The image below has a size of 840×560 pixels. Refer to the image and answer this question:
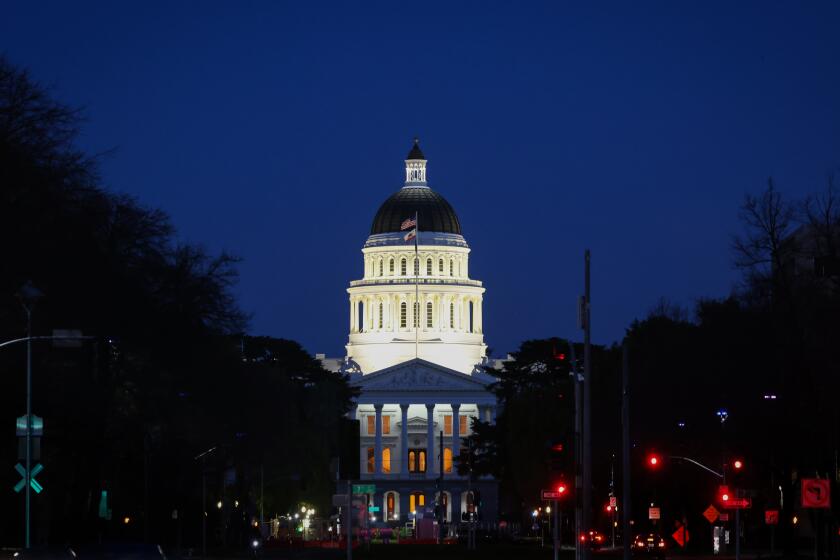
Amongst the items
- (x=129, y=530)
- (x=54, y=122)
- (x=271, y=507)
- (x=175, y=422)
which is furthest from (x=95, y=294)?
(x=271, y=507)

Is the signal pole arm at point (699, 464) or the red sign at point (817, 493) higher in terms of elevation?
the signal pole arm at point (699, 464)

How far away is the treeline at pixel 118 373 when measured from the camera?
6281 centimetres

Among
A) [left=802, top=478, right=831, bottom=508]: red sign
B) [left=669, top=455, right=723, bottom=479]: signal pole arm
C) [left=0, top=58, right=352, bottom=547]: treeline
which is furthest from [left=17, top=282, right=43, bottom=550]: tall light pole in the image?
[left=669, top=455, right=723, bottom=479]: signal pole arm

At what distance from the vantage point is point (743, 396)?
248 feet

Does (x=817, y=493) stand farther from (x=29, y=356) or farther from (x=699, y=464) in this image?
(x=699, y=464)

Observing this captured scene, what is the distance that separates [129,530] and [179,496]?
1234cm

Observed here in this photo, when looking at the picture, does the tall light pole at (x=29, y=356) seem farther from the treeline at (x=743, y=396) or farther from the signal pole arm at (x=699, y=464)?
the signal pole arm at (x=699, y=464)

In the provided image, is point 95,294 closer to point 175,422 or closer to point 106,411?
point 106,411

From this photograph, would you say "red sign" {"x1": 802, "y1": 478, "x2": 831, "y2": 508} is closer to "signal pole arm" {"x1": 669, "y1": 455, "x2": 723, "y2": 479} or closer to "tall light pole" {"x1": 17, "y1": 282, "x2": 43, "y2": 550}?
"tall light pole" {"x1": 17, "y1": 282, "x2": 43, "y2": 550}

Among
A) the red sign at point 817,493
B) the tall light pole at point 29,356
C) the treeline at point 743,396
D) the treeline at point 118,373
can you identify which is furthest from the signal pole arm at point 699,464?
the tall light pole at point 29,356

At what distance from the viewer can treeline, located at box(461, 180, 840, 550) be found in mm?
64938

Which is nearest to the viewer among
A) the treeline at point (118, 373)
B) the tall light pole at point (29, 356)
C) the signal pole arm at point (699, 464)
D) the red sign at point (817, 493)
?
the red sign at point (817, 493)

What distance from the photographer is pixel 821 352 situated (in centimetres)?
6444

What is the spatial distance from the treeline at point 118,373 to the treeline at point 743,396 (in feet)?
47.5
